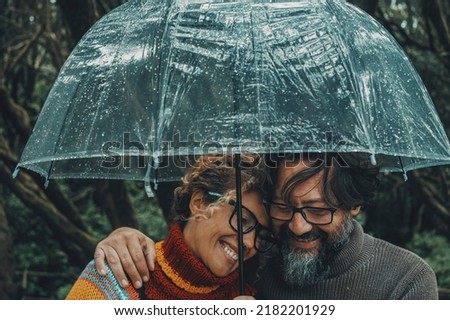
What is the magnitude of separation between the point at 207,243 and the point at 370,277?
775 mm

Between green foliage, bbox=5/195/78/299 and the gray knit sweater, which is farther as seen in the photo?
green foliage, bbox=5/195/78/299

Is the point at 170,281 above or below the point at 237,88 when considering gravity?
below

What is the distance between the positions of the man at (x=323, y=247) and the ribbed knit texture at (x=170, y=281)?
0.05 m

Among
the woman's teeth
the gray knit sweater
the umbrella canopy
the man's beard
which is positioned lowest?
the gray knit sweater

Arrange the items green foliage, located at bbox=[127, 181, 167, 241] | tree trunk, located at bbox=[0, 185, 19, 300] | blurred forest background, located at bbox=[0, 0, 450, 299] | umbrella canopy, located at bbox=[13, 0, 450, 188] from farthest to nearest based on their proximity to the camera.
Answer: green foliage, located at bbox=[127, 181, 167, 241] < tree trunk, located at bbox=[0, 185, 19, 300] < blurred forest background, located at bbox=[0, 0, 450, 299] < umbrella canopy, located at bbox=[13, 0, 450, 188]

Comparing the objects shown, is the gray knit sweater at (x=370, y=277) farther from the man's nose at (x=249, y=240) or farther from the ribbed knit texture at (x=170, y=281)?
the ribbed knit texture at (x=170, y=281)

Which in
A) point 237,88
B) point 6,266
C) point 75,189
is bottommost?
point 75,189

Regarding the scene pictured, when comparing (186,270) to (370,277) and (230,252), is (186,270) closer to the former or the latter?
(230,252)

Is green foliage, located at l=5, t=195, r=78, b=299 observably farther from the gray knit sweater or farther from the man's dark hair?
the man's dark hair

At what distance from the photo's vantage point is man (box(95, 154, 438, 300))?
3.38 metres

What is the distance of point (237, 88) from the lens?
9.18 feet

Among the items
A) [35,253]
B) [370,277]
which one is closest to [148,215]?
[35,253]

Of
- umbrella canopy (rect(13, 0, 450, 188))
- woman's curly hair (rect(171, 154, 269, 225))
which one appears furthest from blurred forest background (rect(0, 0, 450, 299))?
umbrella canopy (rect(13, 0, 450, 188))

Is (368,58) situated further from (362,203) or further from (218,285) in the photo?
(218,285)
